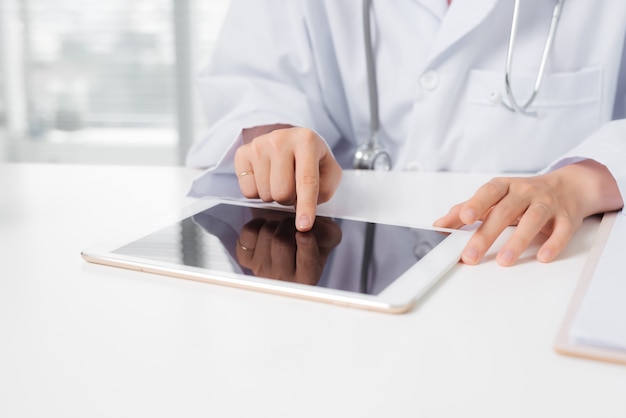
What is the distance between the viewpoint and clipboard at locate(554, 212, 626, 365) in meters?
0.37

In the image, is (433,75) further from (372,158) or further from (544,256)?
(544,256)

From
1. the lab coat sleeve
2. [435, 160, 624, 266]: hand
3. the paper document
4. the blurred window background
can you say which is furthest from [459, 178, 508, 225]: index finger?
the blurred window background

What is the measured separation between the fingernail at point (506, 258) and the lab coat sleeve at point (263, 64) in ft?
1.62

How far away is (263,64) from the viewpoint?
3.35ft

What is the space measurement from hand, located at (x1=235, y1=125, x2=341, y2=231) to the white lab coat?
0.32 ft

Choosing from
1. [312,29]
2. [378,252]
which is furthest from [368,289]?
[312,29]

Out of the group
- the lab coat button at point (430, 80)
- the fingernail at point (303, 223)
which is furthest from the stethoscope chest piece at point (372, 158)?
the fingernail at point (303, 223)

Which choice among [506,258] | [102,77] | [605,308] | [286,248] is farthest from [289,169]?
[102,77]

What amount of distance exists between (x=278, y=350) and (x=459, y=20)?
66cm

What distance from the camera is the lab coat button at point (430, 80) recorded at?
94 centimetres

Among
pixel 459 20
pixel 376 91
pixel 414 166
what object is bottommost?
pixel 414 166

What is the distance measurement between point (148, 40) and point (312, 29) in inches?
61.6

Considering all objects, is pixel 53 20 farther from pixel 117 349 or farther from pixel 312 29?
pixel 117 349

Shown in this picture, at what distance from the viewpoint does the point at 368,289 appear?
0.46 m
